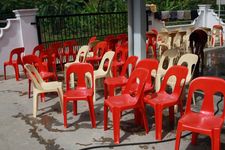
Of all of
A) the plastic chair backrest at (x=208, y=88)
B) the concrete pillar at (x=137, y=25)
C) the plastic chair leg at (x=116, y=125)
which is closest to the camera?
the plastic chair backrest at (x=208, y=88)

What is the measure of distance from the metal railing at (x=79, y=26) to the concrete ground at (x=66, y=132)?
13.4 feet

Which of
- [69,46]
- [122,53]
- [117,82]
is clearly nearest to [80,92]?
[117,82]

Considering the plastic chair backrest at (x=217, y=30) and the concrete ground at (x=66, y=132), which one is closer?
the concrete ground at (x=66, y=132)

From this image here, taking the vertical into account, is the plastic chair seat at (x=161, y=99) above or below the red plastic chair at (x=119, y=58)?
below

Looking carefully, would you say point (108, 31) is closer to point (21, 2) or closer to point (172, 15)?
point (172, 15)

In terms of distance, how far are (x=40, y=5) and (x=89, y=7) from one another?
3967mm

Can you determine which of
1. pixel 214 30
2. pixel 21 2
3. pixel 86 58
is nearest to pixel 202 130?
pixel 86 58

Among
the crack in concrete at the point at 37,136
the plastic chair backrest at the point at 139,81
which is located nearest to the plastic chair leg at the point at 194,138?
the plastic chair backrest at the point at 139,81

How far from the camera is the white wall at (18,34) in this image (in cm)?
859

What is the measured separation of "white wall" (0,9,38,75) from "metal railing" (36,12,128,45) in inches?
9.8

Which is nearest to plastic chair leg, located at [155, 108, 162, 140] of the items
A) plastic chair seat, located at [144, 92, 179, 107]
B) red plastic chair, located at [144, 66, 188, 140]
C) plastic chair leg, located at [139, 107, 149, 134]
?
red plastic chair, located at [144, 66, 188, 140]

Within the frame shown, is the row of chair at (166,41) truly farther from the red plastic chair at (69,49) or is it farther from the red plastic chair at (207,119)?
Result: the red plastic chair at (207,119)

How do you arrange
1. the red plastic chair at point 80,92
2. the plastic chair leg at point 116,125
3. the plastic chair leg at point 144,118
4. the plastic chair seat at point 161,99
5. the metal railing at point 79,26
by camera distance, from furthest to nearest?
the metal railing at point 79,26
the red plastic chair at point 80,92
the plastic chair leg at point 144,118
the plastic chair seat at point 161,99
the plastic chair leg at point 116,125

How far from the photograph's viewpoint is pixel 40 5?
18922 mm
